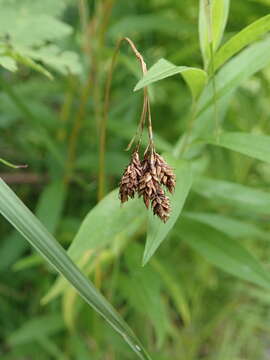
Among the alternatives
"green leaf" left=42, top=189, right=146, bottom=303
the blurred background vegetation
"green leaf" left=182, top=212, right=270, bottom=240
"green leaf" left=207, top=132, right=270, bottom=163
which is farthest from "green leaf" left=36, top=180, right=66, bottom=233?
"green leaf" left=207, top=132, right=270, bottom=163

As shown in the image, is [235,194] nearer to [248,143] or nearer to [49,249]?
[248,143]

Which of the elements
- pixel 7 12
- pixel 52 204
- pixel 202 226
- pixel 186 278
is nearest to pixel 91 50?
pixel 7 12

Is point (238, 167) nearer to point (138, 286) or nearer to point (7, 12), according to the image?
Result: point (138, 286)

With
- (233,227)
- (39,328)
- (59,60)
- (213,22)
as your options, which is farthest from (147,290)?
(213,22)

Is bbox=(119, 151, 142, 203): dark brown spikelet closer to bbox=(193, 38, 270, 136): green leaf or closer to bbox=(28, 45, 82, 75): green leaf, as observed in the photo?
bbox=(193, 38, 270, 136): green leaf

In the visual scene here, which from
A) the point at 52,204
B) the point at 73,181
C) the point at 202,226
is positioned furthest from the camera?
the point at 73,181

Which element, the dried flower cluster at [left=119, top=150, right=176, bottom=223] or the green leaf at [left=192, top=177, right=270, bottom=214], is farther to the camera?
the green leaf at [left=192, top=177, right=270, bottom=214]

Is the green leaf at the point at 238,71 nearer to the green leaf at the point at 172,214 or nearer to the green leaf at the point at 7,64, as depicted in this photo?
the green leaf at the point at 172,214
